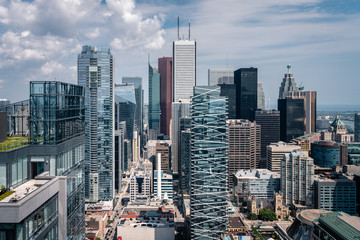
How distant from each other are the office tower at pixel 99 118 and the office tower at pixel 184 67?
78698mm

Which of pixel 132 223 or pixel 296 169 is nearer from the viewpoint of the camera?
pixel 132 223

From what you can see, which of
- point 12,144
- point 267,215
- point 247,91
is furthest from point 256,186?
point 12,144

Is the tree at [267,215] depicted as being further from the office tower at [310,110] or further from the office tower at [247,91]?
the office tower at [310,110]

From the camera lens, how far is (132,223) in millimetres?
71188

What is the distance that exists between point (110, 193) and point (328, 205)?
5536 cm

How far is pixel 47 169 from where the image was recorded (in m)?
18.0

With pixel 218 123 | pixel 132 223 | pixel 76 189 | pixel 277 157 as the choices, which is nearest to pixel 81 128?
Answer: pixel 76 189

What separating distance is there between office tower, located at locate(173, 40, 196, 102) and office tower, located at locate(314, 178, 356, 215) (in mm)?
97619

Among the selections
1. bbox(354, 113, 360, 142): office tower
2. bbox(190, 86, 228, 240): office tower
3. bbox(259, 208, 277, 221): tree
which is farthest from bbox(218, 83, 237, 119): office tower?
bbox(190, 86, 228, 240): office tower

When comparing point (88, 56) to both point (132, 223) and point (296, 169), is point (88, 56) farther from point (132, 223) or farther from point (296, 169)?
point (296, 169)

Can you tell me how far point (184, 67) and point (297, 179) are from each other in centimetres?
9797

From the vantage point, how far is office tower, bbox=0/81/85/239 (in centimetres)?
1266

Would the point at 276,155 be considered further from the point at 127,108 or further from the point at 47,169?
the point at 47,169

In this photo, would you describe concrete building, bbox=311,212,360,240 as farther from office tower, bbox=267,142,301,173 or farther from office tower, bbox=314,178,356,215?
office tower, bbox=267,142,301,173
